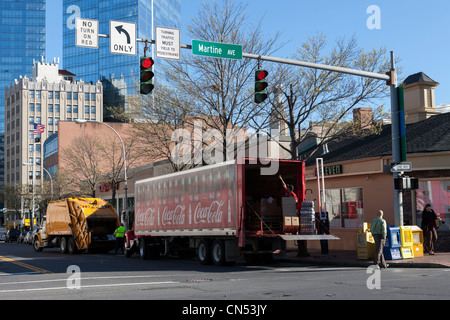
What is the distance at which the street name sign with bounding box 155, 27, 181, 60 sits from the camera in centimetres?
1582

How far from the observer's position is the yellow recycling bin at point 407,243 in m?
19.8

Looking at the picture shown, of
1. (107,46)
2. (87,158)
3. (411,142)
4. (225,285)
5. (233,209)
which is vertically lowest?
(225,285)

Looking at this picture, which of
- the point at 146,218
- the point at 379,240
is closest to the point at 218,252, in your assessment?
the point at 379,240

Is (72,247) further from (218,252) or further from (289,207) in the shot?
(289,207)

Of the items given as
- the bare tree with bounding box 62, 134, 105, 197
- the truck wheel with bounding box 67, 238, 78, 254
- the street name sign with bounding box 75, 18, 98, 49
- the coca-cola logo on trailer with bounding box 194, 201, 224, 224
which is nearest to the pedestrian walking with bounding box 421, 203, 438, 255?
the coca-cola logo on trailer with bounding box 194, 201, 224, 224

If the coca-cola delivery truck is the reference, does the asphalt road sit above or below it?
below

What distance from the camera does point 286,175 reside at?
71.1 feet

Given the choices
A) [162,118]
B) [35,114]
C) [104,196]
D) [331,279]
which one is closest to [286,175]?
[331,279]

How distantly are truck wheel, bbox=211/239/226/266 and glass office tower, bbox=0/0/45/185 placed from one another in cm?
15980

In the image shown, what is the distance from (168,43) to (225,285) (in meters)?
6.63

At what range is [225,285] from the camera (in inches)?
550

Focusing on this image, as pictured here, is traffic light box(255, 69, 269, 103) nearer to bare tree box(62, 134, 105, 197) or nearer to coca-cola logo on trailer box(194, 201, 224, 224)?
coca-cola logo on trailer box(194, 201, 224, 224)
